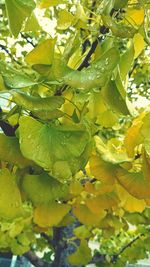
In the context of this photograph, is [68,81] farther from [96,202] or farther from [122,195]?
[96,202]

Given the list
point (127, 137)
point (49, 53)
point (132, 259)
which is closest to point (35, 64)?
point (49, 53)

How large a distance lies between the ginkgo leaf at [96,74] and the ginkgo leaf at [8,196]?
13 cm

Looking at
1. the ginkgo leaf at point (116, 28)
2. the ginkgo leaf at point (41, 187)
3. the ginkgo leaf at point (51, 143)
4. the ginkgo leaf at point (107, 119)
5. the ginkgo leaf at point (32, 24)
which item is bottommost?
the ginkgo leaf at point (41, 187)

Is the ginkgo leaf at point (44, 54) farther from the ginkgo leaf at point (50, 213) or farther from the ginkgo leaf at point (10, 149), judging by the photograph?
the ginkgo leaf at point (50, 213)

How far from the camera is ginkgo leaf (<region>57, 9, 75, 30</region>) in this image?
56cm

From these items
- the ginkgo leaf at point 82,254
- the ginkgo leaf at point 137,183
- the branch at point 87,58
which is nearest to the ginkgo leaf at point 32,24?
the branch at point 87,58

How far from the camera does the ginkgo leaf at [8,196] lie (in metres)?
0.50

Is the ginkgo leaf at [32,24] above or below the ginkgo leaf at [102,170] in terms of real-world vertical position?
above

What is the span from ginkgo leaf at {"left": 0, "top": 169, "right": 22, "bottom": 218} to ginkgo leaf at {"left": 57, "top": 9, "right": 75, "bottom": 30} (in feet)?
0.62

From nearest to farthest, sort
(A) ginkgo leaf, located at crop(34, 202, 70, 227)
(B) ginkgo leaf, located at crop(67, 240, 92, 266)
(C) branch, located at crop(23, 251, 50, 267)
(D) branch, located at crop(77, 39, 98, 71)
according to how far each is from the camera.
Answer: (D) branch, located at crop(77, 39, 98, 71), (A) ginkgo leaf, located at crop(34, 202, 70, 227), (B) ginkgo leaf, located at crop(67, 240, 92, 266), (C) branch, located at crop(23, 251, 50, 267)

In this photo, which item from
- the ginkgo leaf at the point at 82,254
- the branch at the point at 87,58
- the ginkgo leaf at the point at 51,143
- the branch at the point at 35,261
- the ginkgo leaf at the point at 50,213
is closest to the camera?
the ginkgo leaf at the point at 51,143

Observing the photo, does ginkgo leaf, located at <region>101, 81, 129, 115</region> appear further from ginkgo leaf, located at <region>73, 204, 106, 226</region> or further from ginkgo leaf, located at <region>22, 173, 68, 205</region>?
ginkgo leaf, located at <region>73, 204, 106, 226</region>

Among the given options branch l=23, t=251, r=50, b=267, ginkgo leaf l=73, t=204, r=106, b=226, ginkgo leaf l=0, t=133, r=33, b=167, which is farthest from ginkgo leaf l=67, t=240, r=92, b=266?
ginkgo leaf l=0, t=133, r=33, b=167

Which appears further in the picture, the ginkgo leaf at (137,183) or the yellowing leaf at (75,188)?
the yellowing leaf at (75,188)
